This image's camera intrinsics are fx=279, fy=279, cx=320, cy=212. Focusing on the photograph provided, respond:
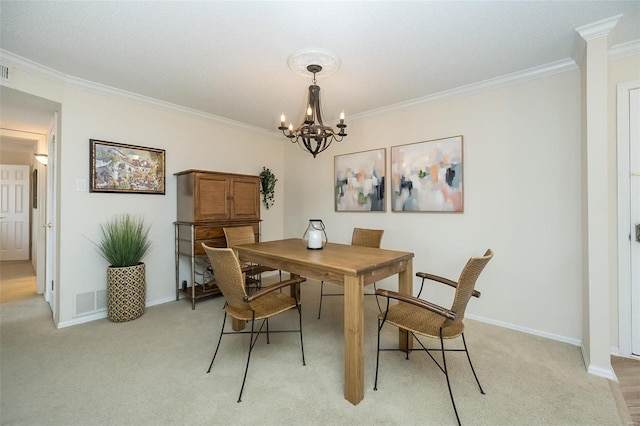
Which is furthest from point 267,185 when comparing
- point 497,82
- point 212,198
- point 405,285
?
point 497,82

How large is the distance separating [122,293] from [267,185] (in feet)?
8.29

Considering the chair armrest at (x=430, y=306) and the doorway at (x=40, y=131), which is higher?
the doorway at (x=40, y=131)

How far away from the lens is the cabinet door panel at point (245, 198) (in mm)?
3850

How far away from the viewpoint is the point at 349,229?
4.21m

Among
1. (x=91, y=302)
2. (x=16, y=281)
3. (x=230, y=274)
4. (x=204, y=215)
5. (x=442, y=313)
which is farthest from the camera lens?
(x=16, y=281)

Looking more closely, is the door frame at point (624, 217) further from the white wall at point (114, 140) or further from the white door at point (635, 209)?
the white wall at point (114, 140)

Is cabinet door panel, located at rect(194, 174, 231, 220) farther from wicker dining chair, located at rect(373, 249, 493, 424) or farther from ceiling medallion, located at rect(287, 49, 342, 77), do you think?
wicker dining chair, located at rect(373, 249, 493, 424)

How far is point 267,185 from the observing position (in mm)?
4750

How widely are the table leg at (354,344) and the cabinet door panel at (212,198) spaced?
2416 mm


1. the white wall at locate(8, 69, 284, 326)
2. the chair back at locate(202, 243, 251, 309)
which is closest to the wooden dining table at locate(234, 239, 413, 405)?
the chair back at locate(202, 243, 251, 309)

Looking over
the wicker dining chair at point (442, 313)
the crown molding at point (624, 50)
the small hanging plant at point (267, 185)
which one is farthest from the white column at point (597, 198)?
the small hanging plant at point (267, 185)

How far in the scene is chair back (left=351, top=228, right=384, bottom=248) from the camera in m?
3.28

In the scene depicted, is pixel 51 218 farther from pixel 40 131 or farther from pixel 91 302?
pixel 40 131

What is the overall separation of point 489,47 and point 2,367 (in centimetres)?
463
